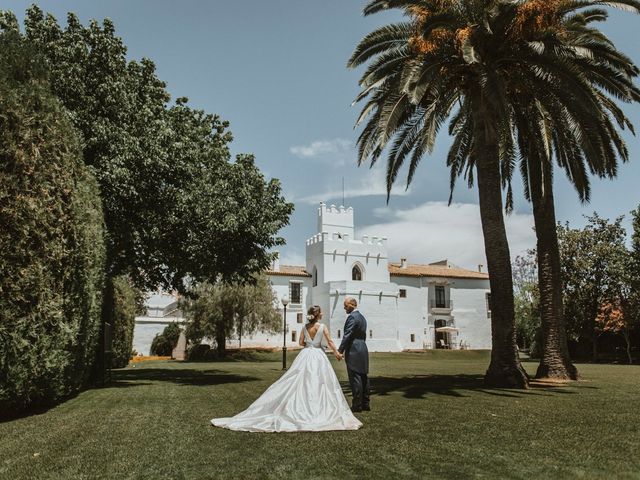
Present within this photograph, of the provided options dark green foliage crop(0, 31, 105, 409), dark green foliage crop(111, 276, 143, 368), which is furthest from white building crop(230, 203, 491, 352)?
dark green foliage crop(0, 31, 105, 409)

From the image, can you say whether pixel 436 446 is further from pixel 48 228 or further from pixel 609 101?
pixel 609 101

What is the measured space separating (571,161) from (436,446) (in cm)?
1443

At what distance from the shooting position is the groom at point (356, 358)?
9.90 meters

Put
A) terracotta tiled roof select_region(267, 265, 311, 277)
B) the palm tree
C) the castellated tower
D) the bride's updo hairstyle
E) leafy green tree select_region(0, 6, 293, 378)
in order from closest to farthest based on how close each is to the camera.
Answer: the bride's updo hairstyle → the palm tree → leafy green tree select_region(0, 6, 293, 378) → the castellated tower → terracotta tiled roof select_region(267, 265, 311, 277)

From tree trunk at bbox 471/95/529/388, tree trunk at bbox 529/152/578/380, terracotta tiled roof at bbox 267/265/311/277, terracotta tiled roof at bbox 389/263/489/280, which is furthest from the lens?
terracotta tiled roof at bbox 389/263/489/280

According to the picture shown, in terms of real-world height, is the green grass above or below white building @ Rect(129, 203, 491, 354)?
below

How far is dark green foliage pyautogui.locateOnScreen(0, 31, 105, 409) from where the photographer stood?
9.30 meters

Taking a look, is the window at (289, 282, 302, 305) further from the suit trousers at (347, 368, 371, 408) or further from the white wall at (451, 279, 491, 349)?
the suit trousers at (347, 368, 371, 408)

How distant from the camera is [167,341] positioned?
4719 cm

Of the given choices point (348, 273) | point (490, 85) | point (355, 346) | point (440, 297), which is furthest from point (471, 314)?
point (355, 346)

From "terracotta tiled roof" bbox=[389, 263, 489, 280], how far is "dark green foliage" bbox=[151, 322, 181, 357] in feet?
80.8

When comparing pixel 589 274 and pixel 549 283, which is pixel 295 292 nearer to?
pixel 589 274

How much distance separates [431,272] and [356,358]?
5433 centimetres

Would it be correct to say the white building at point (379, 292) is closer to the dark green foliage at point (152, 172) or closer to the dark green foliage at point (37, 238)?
the dark green foliage at point (152, 172)
